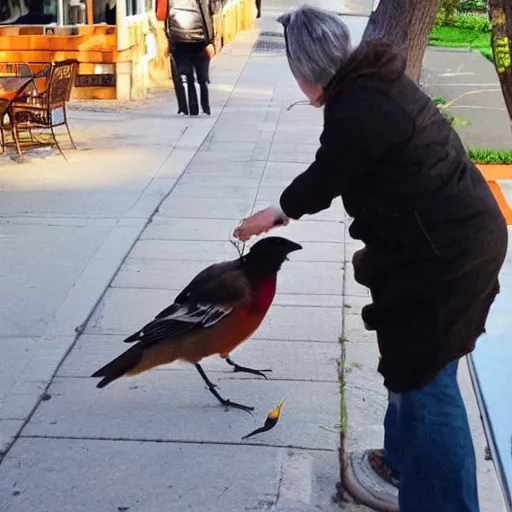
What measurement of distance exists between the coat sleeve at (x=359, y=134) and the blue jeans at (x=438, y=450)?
73 cm

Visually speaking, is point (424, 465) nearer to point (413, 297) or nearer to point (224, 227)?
point (413, 297)

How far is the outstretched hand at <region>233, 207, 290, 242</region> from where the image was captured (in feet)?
10.3

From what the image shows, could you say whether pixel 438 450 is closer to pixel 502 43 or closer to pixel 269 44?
pixel 502 43

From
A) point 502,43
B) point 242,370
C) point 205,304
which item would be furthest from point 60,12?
point 205,304

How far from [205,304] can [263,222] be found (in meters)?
0.88

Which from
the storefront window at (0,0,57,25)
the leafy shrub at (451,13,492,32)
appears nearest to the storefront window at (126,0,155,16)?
the storefront window at (0,0,57,25)

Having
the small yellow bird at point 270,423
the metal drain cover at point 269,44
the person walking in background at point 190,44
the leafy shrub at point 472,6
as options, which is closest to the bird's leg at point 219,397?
the small yellow bird at point 270,423

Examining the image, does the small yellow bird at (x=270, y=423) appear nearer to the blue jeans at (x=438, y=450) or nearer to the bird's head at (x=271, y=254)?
the bird's head at (x=271, y=254)

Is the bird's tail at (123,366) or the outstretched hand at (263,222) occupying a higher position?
the outstretched hand at (263,222)

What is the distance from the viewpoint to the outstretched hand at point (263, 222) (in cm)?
315

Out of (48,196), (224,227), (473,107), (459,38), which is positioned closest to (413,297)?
(224,227)

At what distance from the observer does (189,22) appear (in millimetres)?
12250

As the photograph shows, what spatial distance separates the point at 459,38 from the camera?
2773 cm

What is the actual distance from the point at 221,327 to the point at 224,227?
3416 mm
